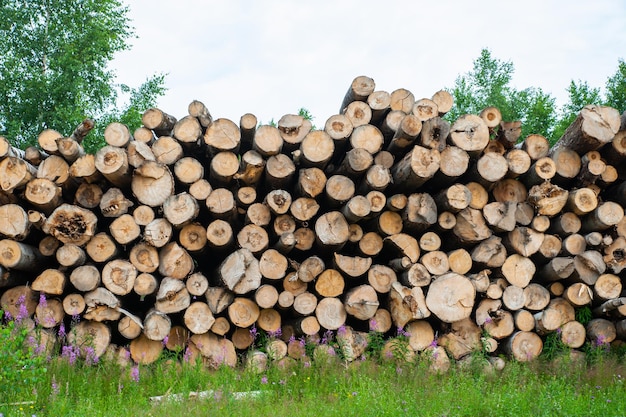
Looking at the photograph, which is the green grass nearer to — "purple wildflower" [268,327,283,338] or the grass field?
the grass field

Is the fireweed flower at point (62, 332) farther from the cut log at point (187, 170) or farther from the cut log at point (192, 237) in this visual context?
the cut log at point (187, 170)

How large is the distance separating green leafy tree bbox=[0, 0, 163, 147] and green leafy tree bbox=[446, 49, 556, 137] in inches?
386

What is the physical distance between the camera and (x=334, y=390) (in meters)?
4.38

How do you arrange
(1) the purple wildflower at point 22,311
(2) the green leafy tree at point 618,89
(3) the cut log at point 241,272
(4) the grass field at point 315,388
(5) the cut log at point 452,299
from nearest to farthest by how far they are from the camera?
(4) the grass field at point 315,388
(1) the purple wildflower at point 22,311
(3) the cut log at point 241,272
(5) the cut log at point 452,299
(2) the green leafy tree at point 618,89

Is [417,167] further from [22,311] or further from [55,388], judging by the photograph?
[22,311]

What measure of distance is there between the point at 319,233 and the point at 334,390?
1.32 meters

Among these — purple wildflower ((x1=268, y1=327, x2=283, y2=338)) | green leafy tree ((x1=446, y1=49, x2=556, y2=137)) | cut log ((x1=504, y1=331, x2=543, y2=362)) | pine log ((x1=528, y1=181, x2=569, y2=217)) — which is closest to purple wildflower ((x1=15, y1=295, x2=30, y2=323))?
purple wildflower ((x1=268, y1=327, x2=283, y2=338))

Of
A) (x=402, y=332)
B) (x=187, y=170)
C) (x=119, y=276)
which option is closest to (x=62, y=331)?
(x=119, y=276)

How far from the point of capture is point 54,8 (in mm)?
14883

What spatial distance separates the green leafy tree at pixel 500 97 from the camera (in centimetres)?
1852

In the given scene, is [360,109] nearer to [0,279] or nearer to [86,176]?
[86,176]

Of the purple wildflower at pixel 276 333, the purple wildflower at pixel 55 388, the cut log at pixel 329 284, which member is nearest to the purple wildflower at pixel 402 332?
the cut log at pixel 329 284

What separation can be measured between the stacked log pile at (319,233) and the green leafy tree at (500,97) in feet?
39.2

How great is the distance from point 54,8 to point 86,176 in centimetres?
1209
